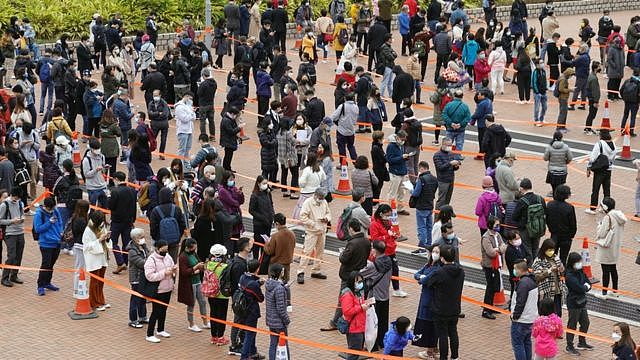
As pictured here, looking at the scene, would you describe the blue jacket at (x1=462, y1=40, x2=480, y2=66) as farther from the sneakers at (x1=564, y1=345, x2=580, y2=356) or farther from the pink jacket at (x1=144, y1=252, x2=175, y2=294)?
the pink jacket at (x1=144, y1=252, x2=175, y2=294)

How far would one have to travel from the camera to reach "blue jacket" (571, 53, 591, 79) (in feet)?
101

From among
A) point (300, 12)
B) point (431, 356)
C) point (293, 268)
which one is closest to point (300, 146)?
point (293, 268)

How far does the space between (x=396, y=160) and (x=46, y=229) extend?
6605 millimetres

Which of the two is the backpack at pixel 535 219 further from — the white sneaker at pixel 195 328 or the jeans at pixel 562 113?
the jeans at pixel 562 113

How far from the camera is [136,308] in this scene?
18469 millimetres

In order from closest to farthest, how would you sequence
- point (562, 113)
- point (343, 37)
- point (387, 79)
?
1. point (562, 113)
2. point (387, 79)
3. point (343, 37)

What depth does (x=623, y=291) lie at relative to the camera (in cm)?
2012

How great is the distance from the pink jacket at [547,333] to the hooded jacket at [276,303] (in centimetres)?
314

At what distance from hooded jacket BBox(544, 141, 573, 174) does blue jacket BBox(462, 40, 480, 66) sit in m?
10.6

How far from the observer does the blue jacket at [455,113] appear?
26766 millimetres

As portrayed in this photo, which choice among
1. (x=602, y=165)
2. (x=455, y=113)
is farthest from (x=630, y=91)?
(x=602, y=165)

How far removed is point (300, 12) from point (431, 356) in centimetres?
2372

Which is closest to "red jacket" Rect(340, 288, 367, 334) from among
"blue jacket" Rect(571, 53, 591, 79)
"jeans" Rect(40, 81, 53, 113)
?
"jeans" Rect(40, 81, 53, 113)

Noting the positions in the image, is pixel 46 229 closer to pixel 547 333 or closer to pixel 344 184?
pixel 344 184
